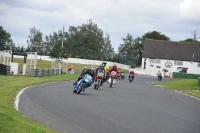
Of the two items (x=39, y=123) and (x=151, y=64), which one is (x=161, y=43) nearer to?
(x=151, y=64)

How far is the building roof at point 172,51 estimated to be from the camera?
336 feet

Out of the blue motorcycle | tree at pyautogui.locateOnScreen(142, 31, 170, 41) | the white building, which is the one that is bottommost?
the blue motorcycle

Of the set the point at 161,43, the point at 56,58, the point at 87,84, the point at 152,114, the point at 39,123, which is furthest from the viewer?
the point at 161,43

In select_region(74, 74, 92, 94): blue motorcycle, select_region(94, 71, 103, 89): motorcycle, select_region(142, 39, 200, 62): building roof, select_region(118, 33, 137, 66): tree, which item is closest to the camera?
select_region(74, 74, 92, 94): blue motorcycle

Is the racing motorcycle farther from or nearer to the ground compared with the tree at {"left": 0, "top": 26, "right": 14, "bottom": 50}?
nearer to the ground

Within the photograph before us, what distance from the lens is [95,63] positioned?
96.8m

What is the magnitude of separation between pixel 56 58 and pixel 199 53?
4893 centimetres

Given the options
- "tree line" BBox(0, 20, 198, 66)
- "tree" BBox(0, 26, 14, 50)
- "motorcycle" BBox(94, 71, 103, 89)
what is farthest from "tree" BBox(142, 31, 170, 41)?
"motorcycle" BBox(94, 71, 103, 89)

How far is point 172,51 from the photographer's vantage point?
10369 cm

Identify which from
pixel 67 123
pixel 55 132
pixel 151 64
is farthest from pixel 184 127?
pixel 151 64

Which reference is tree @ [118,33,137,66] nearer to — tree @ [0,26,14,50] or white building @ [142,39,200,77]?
white building @ [142,39,200,77]

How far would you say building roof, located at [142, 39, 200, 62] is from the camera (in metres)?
102

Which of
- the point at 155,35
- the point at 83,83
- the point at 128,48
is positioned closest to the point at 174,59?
the point at 155,35

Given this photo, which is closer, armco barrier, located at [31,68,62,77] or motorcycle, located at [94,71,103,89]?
motorcycle, located at [94,71,103,89]
